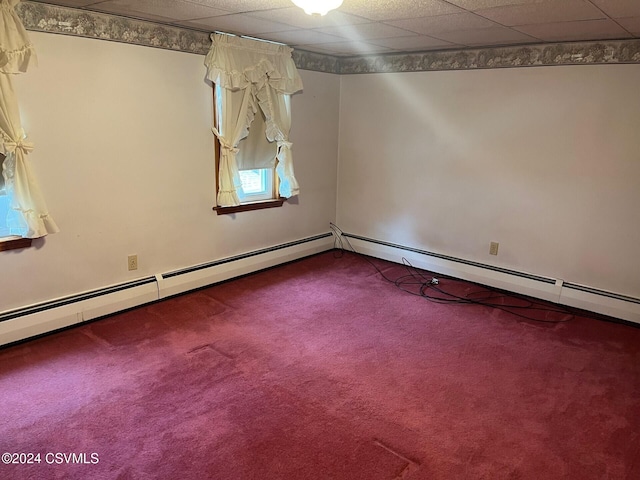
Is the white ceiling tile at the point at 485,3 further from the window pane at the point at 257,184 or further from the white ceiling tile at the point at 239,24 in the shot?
the window pane at the point at 257,184

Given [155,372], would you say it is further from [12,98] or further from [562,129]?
[562,129]

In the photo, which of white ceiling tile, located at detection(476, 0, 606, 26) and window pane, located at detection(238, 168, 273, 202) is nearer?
white ceiling tile, located at detection(476, 0, 606, 26)

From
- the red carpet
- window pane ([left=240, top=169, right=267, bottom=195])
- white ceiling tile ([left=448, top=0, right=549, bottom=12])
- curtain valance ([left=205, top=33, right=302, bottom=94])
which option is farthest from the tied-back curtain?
white ceiling tile ([left=448, top=0, right=549, bottom=12])

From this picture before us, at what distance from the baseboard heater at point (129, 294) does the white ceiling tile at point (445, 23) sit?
2.49 metres

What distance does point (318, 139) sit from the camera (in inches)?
196

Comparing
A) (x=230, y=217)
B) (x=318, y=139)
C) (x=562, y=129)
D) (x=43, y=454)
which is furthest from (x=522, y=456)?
(x=318, y=139)

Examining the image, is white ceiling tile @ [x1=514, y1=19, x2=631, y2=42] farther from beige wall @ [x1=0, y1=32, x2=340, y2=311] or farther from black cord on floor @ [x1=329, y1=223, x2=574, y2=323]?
beige wall @ [x1=0, y1=32, x2=340, y2=311]

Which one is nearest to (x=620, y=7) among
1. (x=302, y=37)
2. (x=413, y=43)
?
(x=413, y=43)

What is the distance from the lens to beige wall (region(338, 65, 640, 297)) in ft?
11.8

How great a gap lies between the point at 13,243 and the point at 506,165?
12.8 ft

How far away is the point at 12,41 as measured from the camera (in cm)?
268

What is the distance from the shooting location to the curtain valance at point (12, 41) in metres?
2.64

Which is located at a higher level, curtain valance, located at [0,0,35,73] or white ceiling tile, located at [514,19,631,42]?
white ceiling tile, located at [514,19,631,42]

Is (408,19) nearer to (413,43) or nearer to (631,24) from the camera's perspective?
(413,43)
